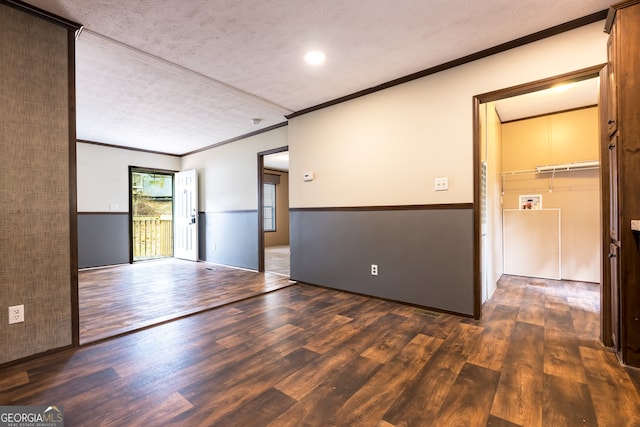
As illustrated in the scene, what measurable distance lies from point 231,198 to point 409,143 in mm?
3672

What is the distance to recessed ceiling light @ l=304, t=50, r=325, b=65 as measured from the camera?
8.45 feet

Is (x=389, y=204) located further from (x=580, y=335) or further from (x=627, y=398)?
(x=627, y=398)

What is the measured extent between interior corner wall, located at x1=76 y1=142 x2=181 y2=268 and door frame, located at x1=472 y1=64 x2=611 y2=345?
6178mm

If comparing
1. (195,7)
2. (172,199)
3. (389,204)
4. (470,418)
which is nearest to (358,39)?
(195,7)

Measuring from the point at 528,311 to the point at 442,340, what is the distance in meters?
1.30

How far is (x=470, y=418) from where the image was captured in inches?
53.8

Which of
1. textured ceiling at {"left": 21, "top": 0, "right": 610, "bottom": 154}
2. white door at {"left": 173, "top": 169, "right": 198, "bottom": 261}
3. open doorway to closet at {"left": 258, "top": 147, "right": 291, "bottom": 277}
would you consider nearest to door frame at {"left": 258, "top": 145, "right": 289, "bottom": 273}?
textured ceiling at {"left": 21, "top": 0, "right": 610, "bottom": 154}

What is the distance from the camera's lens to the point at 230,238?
554 centimetres

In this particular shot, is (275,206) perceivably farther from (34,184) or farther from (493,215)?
(34,184)

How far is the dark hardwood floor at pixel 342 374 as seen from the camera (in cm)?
140

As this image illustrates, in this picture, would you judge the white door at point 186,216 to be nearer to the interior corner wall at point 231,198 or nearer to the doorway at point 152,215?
the interior corner wall at point 231,198

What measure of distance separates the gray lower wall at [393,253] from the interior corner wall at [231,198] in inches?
56.5

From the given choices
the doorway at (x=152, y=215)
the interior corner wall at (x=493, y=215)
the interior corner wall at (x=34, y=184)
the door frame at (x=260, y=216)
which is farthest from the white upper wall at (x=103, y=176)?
the interior corner wall at (x=493, y=215)

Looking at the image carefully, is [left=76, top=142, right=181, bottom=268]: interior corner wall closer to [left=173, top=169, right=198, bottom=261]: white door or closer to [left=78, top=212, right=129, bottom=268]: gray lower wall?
[left=78, top=212, right=129, bottom=268]: gray lower wall
